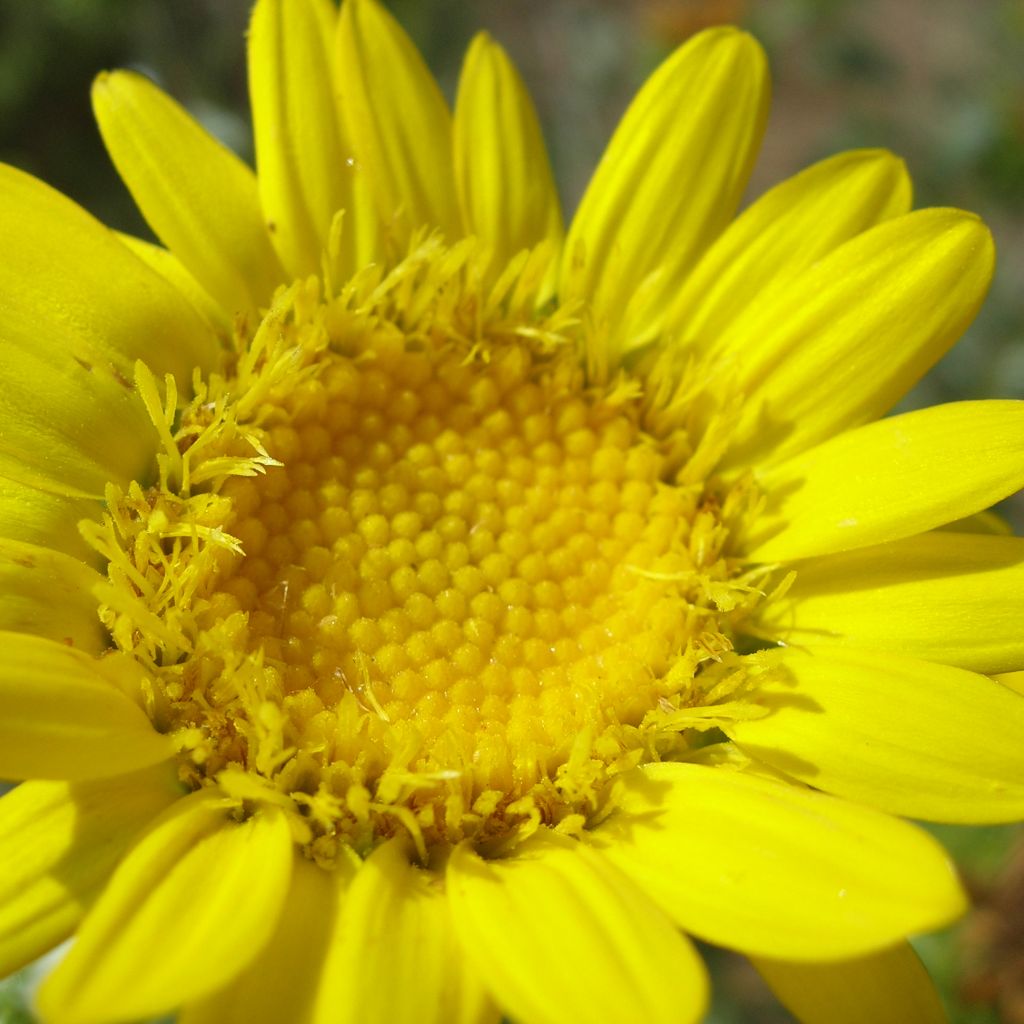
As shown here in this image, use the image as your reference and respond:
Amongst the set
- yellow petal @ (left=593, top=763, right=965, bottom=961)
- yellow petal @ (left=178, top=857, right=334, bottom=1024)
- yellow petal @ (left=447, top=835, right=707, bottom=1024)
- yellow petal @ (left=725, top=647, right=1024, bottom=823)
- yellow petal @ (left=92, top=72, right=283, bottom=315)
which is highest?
yellow petal @ (left=92, top=72, right=283, bottom=315)

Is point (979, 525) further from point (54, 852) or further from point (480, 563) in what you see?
point (54, 852)

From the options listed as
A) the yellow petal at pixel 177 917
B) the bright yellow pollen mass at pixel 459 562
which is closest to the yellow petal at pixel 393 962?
the yellow petal at pixel 177 917

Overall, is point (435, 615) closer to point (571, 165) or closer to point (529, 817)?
point (529, 817)

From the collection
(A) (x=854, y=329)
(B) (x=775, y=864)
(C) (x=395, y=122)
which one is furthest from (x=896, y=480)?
(C) (x=395, y=122)

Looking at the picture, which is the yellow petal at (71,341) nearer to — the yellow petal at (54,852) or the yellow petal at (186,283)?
the yellow petal at (186,283)

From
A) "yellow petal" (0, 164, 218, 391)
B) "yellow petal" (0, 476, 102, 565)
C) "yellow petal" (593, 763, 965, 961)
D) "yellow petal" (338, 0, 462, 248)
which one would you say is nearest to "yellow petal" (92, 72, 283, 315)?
"yellow petal" (0, 164, 218, 391)

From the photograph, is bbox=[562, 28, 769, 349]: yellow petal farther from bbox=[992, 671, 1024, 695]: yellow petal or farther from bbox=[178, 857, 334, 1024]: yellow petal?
bbox=[178, 857, 334, 1024]: yellow petal
